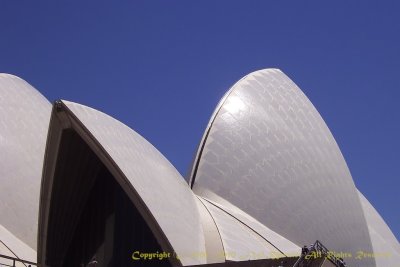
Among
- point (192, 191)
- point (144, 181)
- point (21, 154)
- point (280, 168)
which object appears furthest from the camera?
point (21, 154)

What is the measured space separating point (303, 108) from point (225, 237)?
8.02m

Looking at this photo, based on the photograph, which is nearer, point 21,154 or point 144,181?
point 144,181

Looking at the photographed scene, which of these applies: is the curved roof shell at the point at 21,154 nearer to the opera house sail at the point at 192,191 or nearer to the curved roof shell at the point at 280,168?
the opera house sail at the point at 192,191

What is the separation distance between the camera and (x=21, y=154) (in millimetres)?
22188

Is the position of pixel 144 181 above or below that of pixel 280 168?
below

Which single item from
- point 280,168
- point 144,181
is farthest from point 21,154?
point 280,168

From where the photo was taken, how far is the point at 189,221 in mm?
15242

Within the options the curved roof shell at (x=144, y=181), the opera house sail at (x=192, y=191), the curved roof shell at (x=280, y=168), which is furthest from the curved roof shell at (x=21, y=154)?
the curved roof shell at (x=280, y=168)

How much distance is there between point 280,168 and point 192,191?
3.29 m

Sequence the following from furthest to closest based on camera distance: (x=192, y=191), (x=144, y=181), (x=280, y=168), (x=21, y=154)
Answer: (x=21, y=154)
(x=280, y=168)
(x=192, y=191)
(x=144, y=181)

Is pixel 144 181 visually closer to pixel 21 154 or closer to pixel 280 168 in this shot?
pixel 280 168

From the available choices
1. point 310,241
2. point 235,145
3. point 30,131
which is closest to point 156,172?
point 235,145

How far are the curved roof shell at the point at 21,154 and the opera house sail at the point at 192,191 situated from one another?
0.14 ft

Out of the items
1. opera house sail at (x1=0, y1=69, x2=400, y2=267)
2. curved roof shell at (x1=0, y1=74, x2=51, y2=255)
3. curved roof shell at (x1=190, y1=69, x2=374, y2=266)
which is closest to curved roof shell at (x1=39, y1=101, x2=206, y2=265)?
opera house sail at (x1=0, y1=69, x2=400, y2=267)
